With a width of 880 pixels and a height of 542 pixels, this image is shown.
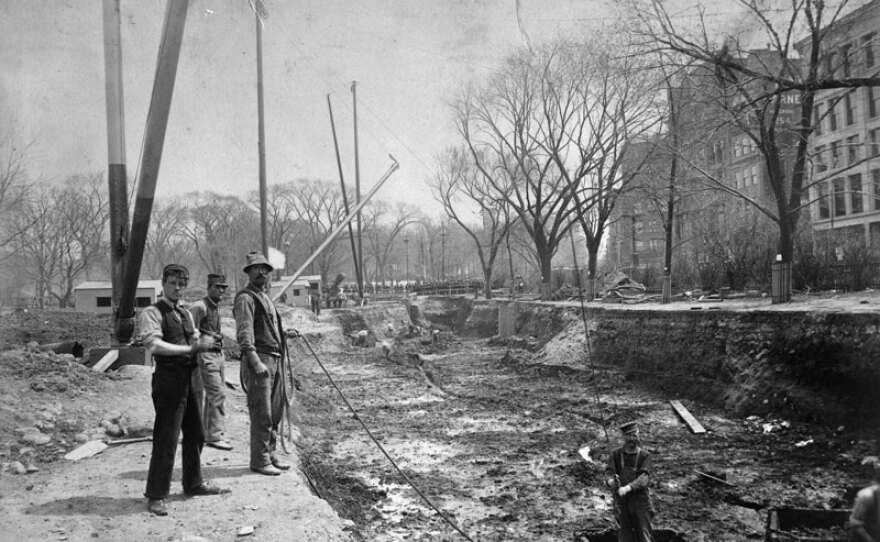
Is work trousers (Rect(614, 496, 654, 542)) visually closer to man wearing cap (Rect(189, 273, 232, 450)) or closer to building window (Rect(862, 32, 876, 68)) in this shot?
man wearing cap (Rect(189, 273, 232, 450))

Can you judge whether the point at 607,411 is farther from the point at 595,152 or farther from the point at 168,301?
the point at 595,152

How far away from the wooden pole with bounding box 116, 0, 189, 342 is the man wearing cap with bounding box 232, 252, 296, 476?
8.58 ft

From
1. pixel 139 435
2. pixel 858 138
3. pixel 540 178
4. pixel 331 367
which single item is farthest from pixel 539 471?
pixel 858 138

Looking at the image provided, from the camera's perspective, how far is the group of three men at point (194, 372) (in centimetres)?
424

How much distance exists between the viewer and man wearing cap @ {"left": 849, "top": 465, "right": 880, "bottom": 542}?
10.4ft

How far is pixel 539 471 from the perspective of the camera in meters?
7.58

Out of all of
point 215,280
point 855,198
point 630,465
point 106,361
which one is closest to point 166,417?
point 215,280

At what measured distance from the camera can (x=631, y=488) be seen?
4.55m

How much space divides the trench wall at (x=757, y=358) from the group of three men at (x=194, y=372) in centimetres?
799

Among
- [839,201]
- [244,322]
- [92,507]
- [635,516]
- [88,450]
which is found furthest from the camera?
[839,201]

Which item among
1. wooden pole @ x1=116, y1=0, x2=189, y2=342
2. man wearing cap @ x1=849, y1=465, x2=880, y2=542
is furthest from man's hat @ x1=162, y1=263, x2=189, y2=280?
man wearing cap @ x1=849, y1=465, x2=880, y2=542

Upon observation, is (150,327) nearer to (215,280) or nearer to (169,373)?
(169,373)

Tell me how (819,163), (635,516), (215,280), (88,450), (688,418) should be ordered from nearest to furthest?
1. (635,516)
2. (88,450)
3. (215,280)
4. (688,418)
5. (819,163)

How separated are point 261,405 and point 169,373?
3.68 feet
